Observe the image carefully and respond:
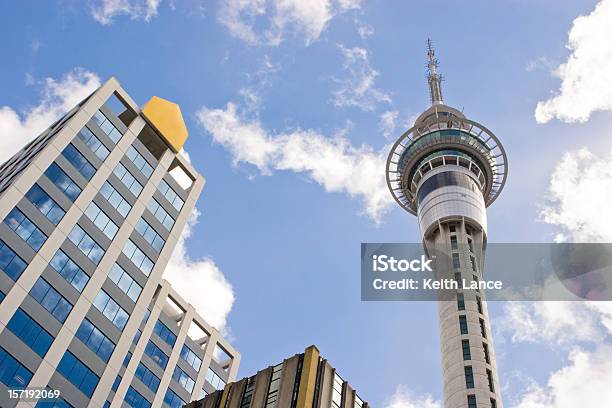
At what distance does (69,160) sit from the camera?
188 ft

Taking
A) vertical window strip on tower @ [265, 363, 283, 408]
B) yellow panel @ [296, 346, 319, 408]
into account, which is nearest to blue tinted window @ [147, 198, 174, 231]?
vertical window strip on tower @ [265, 363, 283, 408]

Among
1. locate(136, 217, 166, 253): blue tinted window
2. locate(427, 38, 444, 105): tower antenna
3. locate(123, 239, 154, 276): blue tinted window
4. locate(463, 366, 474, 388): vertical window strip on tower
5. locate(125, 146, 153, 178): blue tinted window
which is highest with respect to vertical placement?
locate(427, 38, 444, 105): tower antenna

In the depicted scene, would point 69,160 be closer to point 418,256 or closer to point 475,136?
point 418,256

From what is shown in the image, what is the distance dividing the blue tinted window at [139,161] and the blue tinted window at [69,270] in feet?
50.1

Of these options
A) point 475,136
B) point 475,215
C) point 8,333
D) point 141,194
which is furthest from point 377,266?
point 8,333

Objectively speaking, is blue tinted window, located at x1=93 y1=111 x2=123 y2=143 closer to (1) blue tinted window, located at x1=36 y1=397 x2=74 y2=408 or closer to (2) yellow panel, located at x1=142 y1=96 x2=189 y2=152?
(2) yellow panel, located at x1=142 y1=96 x2=189 y2=152

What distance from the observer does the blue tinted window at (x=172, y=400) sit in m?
72.4

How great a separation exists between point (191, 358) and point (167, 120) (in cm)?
3192

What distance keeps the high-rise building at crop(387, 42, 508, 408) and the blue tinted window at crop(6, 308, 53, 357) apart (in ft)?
169

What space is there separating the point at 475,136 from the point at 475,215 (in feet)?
60.1

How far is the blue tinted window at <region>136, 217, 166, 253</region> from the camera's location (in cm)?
6234

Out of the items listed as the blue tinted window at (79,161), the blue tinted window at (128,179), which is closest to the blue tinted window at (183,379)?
the blue tinted window at (128,179)

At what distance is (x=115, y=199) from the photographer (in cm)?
6038

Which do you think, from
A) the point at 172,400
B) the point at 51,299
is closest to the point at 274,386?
the point at 51,299
